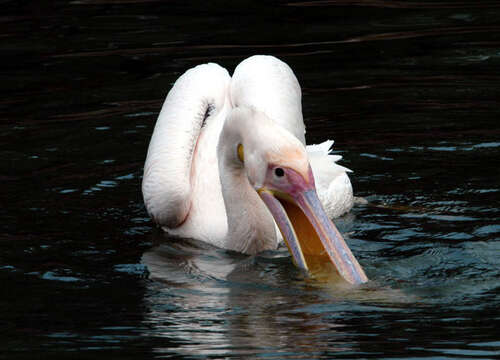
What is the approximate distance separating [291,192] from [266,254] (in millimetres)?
676

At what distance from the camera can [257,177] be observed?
4.99 meters

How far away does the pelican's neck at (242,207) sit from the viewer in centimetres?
530

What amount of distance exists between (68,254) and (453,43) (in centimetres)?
525

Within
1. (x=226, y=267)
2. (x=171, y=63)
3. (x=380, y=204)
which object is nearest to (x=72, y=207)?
(x=226, y=267)

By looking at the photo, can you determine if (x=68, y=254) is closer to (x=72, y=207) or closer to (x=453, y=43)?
(x=72, y=207)

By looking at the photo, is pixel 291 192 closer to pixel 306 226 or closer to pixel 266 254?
pixel 306 226

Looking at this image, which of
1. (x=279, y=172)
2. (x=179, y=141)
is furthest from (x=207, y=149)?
(x=279, y=172)

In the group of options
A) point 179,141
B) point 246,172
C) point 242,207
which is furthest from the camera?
point 179,141

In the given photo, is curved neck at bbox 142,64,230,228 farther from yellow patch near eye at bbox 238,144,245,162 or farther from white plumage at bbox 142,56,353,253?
yellow patch near eye at bbox 238,144,245,162

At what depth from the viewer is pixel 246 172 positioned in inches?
204

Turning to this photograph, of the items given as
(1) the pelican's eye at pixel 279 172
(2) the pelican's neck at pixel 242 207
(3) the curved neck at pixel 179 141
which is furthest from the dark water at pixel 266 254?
(1) the pelican's eye at pixel 279 172

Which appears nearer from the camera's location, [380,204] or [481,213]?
[481,213]

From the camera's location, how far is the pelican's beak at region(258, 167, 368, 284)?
464cm

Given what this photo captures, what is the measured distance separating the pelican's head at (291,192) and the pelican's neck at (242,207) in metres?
0.22
